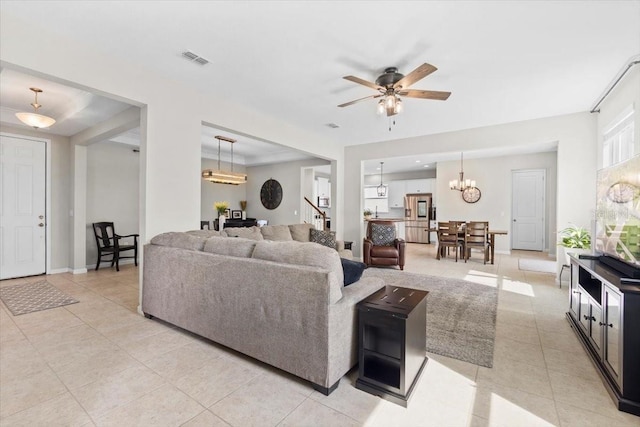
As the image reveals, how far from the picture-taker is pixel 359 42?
265cm

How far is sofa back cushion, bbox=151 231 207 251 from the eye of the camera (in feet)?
9.07

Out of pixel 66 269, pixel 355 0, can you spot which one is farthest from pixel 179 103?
pixel 66 269

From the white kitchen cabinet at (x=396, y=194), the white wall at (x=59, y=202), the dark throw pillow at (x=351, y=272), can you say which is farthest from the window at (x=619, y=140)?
the white wall at (x=59, y=202)

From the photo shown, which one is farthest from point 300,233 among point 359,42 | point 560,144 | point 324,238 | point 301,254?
point 560,144

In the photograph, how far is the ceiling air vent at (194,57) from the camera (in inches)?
113

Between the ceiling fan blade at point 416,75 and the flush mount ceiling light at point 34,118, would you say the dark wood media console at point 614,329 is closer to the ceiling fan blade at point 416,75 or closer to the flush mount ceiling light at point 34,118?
the ceiling fan blade at point 416,75

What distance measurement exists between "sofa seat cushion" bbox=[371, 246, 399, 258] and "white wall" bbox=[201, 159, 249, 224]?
4.75 metres

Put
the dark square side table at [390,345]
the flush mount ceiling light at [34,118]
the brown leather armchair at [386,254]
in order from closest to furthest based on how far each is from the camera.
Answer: the dark square side table at [390,345] → the flush mount ceiling light at [34,118] → the brown leather armchair at [386,254]

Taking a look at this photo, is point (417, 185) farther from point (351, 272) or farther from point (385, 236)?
point (351, 272)

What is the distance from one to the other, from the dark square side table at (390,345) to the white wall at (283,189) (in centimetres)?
610

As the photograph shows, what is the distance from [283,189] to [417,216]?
4936 mm

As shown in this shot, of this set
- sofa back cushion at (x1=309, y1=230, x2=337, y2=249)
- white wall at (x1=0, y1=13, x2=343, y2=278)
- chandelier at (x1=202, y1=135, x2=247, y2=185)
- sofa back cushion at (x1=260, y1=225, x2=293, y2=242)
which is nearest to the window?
sofa back cushion at (x1=309, y1=230, x2=337, y2=249)

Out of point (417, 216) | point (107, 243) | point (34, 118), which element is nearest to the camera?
point (34, 118)

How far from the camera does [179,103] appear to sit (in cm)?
348
